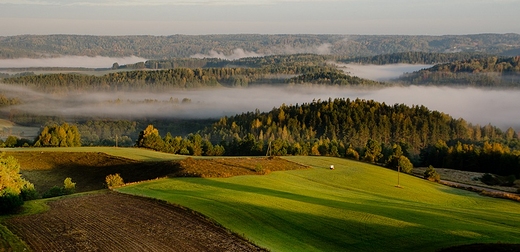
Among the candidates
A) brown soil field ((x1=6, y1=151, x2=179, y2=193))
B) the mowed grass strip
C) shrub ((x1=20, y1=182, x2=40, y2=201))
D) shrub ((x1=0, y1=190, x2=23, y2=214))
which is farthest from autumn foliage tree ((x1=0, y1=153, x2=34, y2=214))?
brown soil field ((x1=6, y1=151, x2=179, y2=193))

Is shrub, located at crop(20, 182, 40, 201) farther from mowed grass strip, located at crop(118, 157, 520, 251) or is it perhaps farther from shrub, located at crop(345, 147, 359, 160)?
shrub, located at crop(345, 147, 359, 160)

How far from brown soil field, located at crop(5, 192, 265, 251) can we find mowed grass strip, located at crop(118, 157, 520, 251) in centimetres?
201

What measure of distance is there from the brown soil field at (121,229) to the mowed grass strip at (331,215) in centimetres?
201

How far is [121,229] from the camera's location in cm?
3906

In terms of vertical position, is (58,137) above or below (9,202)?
below

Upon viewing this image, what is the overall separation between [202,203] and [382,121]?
159m

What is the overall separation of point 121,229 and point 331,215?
1746 centimetres

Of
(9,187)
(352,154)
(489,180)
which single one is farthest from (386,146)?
(9,187)

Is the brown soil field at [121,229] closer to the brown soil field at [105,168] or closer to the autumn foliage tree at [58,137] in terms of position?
the brown soil field at [105,168]

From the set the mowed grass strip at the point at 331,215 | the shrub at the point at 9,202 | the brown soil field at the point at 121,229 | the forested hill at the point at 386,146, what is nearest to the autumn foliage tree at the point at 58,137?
the forested hill at the point at 386,146

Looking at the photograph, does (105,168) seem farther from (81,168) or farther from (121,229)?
(121,229)

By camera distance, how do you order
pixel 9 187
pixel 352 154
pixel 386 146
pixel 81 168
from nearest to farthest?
pixel 9 187 → pixel 81 168 → pixel 352 154 → pixel 386 146

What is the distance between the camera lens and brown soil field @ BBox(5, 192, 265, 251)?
115 ft

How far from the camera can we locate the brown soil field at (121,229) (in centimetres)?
3506
